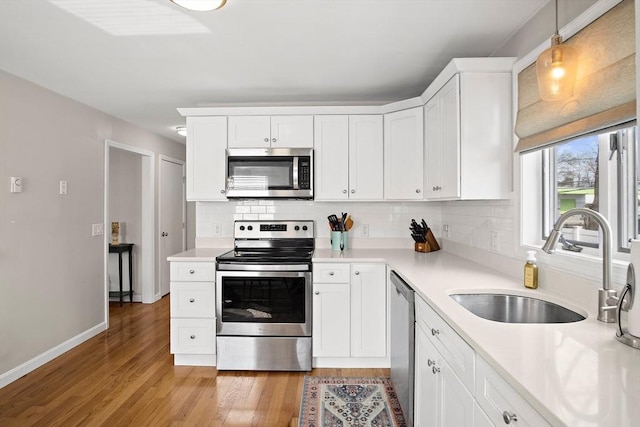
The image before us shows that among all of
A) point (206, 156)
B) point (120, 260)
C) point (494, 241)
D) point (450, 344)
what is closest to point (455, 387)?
point (450, 344)

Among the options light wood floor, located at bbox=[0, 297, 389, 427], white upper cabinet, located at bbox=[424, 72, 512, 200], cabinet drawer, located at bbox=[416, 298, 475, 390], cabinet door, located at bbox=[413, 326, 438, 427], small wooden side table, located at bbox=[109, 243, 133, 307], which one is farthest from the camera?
small wooden side table, located at bbox=[109, 243, 133, 307]

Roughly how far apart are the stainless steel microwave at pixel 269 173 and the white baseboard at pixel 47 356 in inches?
80.3

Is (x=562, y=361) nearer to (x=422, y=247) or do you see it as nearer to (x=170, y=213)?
(x=422, y=247)

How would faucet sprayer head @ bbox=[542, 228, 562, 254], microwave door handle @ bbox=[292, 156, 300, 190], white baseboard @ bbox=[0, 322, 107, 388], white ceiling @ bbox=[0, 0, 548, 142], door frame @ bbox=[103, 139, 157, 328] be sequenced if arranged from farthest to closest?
door frame @ bbox=[103, 139, 157, 328], microwave door handle @ bbox=[292, 156, 300, 190], white baseboard @ bbox=[0, 322, 107, 388], white ceiling @ bbox=[0, 0, 548, 142], faucet sprayer head @ bbox=[542, 228, 562, 254]

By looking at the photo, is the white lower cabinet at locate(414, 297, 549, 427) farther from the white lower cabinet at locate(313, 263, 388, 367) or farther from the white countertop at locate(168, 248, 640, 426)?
the white lower cabinet at locate(313, 263, 388, 367)

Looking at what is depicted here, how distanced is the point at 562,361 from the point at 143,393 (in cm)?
262

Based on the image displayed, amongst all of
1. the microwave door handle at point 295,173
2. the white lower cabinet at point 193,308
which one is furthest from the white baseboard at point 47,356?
the microwave door handle at point 295,173

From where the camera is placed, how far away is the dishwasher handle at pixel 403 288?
1.96 meters

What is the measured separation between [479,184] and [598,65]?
2.80 ft

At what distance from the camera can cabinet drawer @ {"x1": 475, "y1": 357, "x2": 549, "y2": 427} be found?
2.83 feet

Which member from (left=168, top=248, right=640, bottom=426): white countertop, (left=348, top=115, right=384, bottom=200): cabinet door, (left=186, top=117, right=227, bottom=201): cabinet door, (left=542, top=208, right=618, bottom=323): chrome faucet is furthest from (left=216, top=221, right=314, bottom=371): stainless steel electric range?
(left=542, top=208, right=618, bottom=323): chrome faucet

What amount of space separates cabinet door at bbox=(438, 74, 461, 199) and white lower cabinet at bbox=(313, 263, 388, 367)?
0.86 metres

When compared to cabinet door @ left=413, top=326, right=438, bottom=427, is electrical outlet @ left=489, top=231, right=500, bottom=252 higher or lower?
higher

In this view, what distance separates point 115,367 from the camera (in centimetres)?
295
